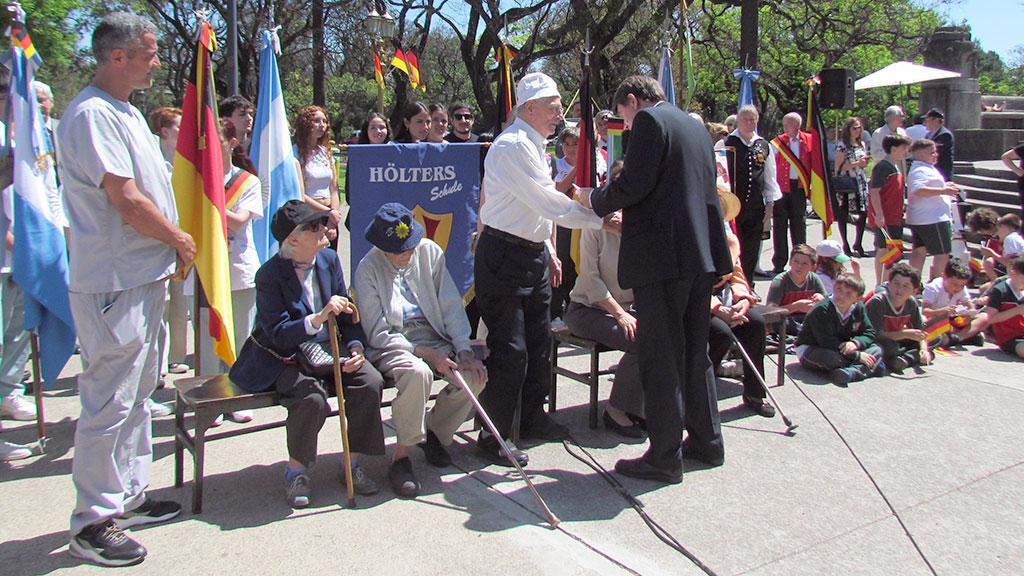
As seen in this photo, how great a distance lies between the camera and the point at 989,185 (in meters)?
14.2

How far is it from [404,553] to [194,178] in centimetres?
229

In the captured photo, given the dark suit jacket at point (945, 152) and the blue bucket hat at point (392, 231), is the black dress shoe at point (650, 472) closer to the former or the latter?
the blue bucket hat at point (392, 231)

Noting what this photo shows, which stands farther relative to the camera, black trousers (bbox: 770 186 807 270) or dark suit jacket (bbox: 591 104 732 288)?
black trousers (bbox: 770 186 807 270)

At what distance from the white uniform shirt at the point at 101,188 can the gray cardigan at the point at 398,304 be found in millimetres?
1098

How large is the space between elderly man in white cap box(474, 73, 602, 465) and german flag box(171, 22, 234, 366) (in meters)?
1.31

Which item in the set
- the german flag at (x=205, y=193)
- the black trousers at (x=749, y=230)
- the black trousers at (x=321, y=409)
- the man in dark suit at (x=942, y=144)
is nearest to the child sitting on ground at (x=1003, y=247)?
the black trousers at (x=749, y=230)

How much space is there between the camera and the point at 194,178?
435 cm

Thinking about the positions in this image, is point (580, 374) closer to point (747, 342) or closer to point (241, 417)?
point (747, 342)

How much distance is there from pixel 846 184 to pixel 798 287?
6790 mm

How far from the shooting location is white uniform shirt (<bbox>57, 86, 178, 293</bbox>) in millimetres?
3078

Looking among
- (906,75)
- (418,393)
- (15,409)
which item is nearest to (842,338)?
(418,393)

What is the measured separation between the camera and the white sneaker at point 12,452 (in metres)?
4.27

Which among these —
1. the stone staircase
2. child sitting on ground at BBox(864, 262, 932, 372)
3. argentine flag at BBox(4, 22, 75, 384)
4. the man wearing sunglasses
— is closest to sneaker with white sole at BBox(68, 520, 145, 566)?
argentine flag at BBox(4, 22, 75, 384)

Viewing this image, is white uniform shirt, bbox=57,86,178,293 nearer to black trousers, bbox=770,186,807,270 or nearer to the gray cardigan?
the gray cardigan
